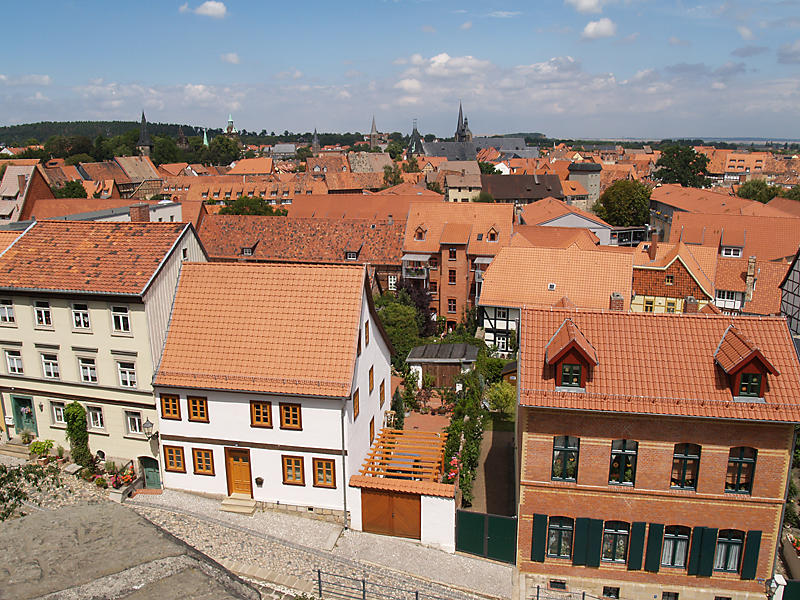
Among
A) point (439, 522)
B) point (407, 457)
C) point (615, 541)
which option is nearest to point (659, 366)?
point (615, 541)

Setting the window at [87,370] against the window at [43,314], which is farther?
the window at [43,314]

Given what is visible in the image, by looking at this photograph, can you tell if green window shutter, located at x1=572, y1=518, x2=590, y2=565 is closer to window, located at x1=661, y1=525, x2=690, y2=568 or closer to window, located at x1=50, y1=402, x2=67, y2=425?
window, located at x1=661, y1=525, x2=690, y2=568

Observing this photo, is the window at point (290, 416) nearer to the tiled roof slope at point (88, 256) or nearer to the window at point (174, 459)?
the window at point (174, 459)

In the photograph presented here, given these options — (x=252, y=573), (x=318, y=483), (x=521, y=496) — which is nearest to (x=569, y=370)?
(x=521, y=496)

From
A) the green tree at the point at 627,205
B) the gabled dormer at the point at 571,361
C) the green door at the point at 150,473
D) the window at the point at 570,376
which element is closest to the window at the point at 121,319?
the green door at the point at 150,473

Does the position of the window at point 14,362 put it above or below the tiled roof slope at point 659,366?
below

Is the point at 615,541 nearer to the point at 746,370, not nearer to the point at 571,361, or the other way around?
the point at 571,361

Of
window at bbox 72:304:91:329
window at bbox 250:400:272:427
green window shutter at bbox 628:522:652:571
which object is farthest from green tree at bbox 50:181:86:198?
green window shutter at bbox 628:522:652:571

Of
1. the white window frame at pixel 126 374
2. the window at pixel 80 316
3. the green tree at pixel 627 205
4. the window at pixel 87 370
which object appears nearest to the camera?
the white window frame at pixel 126 374
